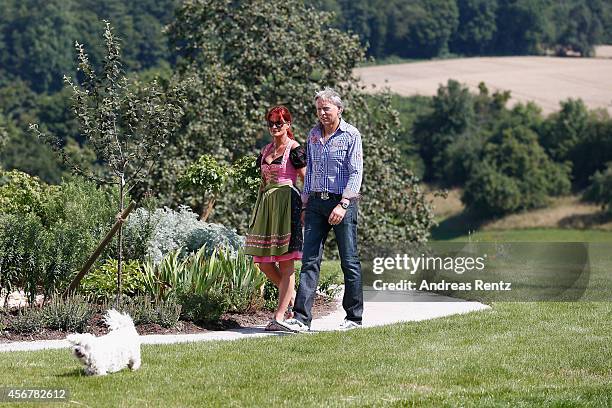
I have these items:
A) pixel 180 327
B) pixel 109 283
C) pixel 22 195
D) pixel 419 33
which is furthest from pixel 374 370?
pixel 419 33

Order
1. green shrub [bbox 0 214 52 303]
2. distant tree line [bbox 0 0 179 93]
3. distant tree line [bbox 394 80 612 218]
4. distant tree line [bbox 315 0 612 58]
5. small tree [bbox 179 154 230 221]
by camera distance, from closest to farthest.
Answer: green shrub [bbox 0 214 52 303], small tree [bbox 179 154 230 221], distant tree line [bbox 394 80 612 218], distant tree line [bbox 0 0 179 93], distant tree line [bbox 315 0 612 58]

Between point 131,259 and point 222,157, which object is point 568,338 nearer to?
point 131,259

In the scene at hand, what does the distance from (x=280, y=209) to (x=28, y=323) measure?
7.42 feet

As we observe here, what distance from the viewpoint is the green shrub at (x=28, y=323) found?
30.9 feet

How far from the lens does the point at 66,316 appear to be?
9.52 m

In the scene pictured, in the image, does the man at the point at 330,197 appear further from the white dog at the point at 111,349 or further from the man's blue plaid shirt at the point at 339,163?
the white dog at the point at 111,349

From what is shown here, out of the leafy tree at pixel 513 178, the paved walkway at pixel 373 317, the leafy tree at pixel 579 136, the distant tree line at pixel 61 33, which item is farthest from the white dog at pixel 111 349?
the distant tree line at pixel 61 33

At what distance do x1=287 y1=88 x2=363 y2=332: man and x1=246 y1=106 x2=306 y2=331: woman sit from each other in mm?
309

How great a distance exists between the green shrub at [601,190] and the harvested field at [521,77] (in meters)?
11.1

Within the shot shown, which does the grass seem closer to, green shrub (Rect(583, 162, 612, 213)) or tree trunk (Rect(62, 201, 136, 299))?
tree trunk (Rect(62, 201, 136, 299))

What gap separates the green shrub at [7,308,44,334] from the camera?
9422mm

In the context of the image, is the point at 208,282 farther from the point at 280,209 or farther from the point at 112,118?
the point at 112,118

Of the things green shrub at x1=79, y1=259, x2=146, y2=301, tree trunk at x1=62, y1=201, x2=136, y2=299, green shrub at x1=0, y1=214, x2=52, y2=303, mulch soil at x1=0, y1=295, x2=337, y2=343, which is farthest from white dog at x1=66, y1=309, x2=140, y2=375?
green shrub at x1=79, y1=259, x2=146, y2=301

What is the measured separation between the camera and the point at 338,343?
867 centimetres
